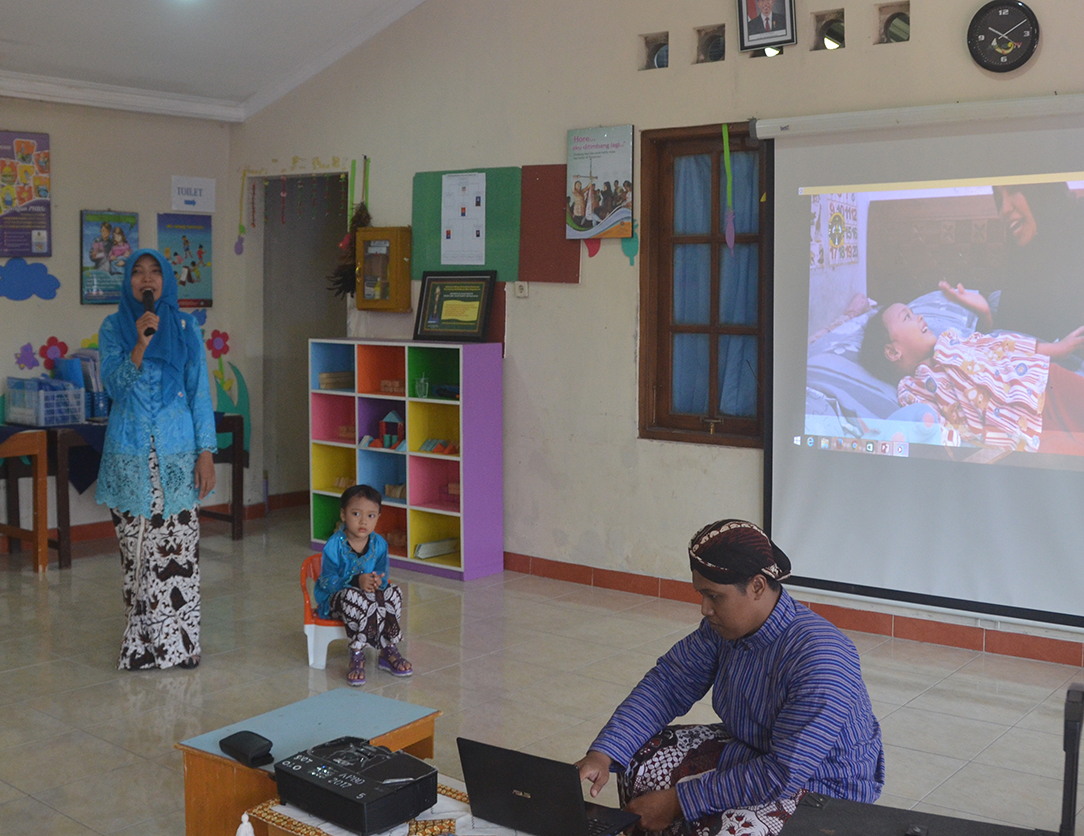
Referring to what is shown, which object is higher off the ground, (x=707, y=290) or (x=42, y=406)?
(x=707, y=290)

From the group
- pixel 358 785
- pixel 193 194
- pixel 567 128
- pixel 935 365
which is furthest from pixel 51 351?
pixel 358 785

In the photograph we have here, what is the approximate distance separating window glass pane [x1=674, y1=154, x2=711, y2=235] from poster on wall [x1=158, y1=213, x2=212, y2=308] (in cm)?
342

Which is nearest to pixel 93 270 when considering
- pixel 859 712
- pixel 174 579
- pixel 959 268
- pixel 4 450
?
pixel 4 450

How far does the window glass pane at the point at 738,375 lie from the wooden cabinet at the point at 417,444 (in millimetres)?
1355

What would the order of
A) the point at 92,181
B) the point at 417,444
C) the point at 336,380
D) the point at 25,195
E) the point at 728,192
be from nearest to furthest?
the point at 728,192 → the point at 417,444 → the point at 25,195 → the point at 92,181 → the point at 336,380

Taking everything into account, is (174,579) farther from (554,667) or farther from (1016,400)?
(1016,400)

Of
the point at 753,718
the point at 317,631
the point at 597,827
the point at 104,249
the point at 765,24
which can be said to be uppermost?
the point at 765,24

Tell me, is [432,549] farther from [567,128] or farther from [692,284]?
[567,128]

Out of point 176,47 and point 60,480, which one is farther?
point 176,47

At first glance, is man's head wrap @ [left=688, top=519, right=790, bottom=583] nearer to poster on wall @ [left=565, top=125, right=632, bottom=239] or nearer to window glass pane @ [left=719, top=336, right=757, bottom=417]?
window glass pane @ [left=719, top=336, right=757, bottom=417]

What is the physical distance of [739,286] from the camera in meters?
5.50

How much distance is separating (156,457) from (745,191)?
3.00 m

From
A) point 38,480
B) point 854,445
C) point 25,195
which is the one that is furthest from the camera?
point 25,195

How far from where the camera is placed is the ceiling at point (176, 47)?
19.4 feet
